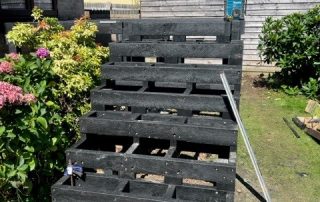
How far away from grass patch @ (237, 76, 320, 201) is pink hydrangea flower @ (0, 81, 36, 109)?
2.80 m

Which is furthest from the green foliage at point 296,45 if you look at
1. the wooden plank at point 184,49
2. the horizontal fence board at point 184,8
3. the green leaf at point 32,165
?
the green leaf at point 32,165

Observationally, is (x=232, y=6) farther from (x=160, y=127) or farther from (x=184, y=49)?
(x=160, y=127)

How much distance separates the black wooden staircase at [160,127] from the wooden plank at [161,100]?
1cm

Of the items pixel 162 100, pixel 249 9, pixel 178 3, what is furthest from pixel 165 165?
pixel 178 3

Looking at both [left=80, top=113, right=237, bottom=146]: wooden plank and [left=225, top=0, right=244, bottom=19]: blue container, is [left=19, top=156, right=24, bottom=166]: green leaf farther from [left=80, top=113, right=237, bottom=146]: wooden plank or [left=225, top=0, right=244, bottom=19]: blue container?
[left=225, top=0, right=244, bottom=19]: blue container

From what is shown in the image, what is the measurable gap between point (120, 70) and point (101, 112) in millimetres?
559

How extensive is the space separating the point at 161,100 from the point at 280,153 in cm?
283

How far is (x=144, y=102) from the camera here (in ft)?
13.1

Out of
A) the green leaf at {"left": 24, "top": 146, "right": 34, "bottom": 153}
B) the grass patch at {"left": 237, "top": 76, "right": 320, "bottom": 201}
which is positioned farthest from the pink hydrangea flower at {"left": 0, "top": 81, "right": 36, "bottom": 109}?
the grass patch at {"left": 237, "top": 76, "right": 320, "bottom": 201}

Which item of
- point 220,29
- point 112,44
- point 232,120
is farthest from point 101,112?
point 220,29

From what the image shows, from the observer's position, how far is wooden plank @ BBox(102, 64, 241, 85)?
3984mm

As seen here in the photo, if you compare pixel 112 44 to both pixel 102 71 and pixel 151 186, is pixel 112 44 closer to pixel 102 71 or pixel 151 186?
pixel 102 71

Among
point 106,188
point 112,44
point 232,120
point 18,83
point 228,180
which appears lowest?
point 106,188

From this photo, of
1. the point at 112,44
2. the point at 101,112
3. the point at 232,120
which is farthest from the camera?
the point at 112,44
